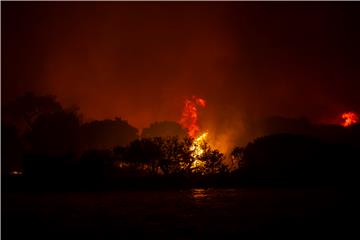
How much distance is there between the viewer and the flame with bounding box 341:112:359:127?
93262 millimetres

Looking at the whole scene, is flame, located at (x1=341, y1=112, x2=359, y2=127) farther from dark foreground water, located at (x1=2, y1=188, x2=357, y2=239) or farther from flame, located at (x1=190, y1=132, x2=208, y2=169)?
dark foreground water, located at (x1=2, y1=188, x2=357, y2=239)

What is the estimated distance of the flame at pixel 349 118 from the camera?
93.3 meters

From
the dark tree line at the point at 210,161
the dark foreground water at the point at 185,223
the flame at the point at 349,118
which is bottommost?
the dark foreground water at the point at 185,223

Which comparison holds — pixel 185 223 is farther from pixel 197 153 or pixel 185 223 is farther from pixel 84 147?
pixel 84 147

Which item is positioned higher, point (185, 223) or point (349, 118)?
point (349, 118)

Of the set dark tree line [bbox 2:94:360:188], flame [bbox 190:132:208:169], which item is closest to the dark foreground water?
dark tree line [bbox 2:94:360:188]

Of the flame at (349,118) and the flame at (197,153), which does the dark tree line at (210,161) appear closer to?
the flame at (197,153)

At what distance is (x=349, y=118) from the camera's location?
95.4 meters

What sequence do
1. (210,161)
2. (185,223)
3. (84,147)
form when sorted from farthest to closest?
(84,147) → (210,161) → (185,223)

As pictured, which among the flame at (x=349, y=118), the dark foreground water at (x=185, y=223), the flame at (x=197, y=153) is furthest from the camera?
the flame at (x=349, y=118)

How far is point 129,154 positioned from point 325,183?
2822 cm

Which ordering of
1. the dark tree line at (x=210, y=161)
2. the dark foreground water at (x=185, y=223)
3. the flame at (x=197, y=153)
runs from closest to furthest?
1. the dark foreground water at (x=185, y=223)
2. the dark tree line at (x=210, y=161)
3. the flame at (x=197, y=153)

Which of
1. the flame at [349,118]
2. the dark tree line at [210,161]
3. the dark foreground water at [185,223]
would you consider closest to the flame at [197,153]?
the dark tree line at [210,161]

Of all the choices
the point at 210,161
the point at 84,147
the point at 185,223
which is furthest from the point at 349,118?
the point at 185,223
